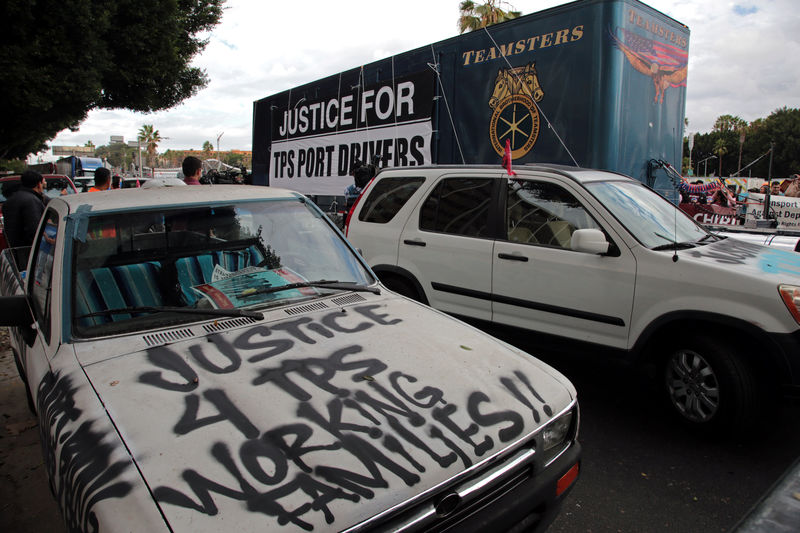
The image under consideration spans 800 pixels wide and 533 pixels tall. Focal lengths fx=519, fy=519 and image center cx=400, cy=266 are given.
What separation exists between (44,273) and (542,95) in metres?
5.59

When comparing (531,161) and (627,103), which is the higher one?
(627,103)

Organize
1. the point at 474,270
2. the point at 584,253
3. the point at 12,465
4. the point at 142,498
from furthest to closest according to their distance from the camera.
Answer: the point at 474,270
the point at 584,253
the point at 12,465
the point at 142,498

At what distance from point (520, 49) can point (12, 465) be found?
6.52 metres

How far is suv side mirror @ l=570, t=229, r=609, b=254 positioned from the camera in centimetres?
351

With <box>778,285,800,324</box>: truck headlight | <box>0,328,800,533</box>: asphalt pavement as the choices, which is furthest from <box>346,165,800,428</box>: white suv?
<box>0,328,800,533</box>: asphalt pavement

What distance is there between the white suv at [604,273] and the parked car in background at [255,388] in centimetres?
162

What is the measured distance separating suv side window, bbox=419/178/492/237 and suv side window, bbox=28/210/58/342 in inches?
115

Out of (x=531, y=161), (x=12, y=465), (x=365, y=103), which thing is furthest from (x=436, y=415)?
(x=365, y=103)

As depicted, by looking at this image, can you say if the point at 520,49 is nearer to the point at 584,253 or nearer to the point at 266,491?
the point at 584,253

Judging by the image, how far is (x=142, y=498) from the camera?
1.33m

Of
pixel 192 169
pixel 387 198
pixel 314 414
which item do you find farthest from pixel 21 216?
pixel 314 414

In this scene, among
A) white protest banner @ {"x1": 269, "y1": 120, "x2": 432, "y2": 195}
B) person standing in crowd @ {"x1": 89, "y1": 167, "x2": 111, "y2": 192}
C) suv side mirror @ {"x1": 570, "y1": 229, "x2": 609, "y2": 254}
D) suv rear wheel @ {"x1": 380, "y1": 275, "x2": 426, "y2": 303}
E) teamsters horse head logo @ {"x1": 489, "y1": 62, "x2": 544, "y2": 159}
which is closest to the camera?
suv side mirror @ {"x1": 570, "y1": 229, "x2": 609, "y2": 254}

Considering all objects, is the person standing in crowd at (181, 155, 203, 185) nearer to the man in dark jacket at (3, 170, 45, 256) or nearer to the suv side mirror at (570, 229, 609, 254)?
the man in dark jacket at (3, 170, 45, 256)

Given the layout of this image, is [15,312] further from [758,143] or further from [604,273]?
[758,143]
